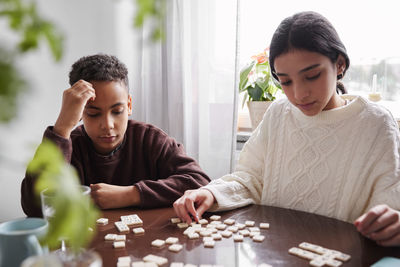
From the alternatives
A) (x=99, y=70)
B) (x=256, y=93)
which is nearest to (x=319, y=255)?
(x=99, y=70)

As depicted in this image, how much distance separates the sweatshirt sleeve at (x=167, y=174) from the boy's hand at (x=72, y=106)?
34 centimetres

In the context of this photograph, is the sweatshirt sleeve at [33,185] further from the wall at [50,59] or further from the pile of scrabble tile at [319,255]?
the pile of scrabble tile at [319,255]

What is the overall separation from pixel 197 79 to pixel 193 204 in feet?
4.98

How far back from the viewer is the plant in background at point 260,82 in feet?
7.33

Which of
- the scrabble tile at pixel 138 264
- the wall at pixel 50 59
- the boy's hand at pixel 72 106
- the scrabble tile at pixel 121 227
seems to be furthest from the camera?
the wall at pixel 50 59

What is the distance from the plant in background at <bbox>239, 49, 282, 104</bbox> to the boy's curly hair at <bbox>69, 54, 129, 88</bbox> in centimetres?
91

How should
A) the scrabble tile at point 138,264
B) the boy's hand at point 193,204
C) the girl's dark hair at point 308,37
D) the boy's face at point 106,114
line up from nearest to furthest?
1. the scrabble tile at point 138,264
2. the boy's hand at point 193,204
3. the girl's dark hair at point 308,37
4. the boy's face at point 106,114

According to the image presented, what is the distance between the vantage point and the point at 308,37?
3.98 ft

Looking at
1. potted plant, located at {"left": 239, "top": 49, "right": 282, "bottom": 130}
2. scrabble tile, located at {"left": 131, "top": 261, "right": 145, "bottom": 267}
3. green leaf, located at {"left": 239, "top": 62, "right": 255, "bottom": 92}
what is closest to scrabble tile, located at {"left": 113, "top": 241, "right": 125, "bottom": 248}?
scrabble tile, located at {"left": 131, "top": 261, "right": 145, "bottom": 267}

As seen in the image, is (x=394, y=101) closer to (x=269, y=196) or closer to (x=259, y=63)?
(x=259, y=63)

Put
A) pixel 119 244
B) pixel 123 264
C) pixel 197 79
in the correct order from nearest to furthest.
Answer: pixel 123 264
pixel 119 244
pixel 197 79

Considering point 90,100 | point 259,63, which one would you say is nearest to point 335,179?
point 90,100

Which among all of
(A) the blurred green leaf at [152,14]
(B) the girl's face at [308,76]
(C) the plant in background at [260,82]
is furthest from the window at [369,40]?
(A) the blurred green leaf at [152,14]

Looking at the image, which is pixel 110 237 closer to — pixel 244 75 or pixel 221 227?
pixel 221 227
